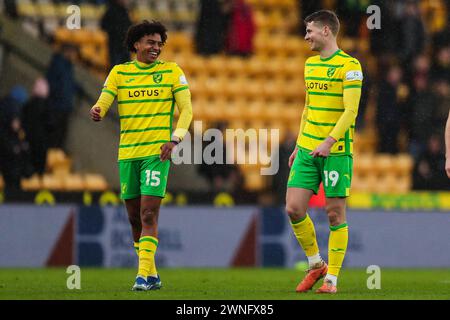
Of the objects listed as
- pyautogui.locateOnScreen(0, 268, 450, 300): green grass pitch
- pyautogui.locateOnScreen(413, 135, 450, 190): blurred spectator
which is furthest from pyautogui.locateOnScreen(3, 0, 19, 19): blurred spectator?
pyautogui.locateOnScreen(413, 135, 450, 190): blurred spectator

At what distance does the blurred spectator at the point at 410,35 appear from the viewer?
57.3 ft

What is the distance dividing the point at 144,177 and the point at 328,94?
153 cm

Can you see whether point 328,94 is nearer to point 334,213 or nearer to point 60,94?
point 334,213

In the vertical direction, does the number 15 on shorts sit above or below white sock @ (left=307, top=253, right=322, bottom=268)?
above

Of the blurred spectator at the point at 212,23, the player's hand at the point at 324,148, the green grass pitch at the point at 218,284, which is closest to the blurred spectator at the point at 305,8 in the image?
the blurred spectator at the point at 212,23

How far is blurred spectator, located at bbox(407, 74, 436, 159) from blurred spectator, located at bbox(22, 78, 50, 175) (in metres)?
5.15

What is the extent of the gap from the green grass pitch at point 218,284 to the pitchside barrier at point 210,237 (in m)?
0.55

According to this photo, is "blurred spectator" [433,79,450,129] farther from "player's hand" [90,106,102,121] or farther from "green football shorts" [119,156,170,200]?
"player's hand" [90,106,102,121]

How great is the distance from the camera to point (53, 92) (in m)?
14.8

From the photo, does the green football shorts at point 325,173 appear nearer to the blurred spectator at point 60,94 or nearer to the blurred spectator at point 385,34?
the blurred spectator at point 60,94

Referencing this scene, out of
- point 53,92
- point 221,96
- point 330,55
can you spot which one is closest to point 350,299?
point 330,55

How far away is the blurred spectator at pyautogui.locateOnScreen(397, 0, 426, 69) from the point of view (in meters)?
17.5

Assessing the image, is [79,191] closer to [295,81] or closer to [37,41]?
[37,41]

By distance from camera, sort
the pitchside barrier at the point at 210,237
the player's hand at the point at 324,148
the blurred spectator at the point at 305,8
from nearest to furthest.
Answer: the player's hand at the point at 324,148 → the pitchside barrier at the point at 210,237 → the blurred spectator at the point at 305,8
